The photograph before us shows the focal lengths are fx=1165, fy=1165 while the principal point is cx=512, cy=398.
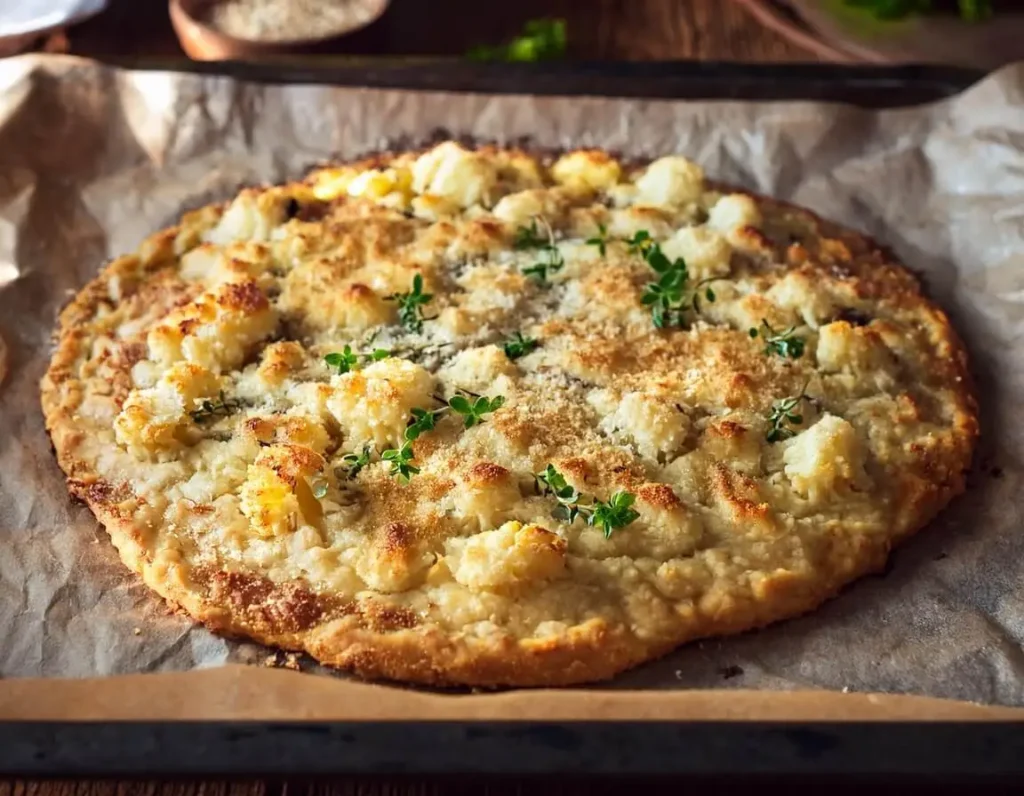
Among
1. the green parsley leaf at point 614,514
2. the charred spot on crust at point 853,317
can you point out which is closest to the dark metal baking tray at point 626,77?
the charred spot on crust at point 853,317

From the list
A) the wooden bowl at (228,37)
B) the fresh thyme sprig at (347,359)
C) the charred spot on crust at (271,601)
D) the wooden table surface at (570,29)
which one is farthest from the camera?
the wooden table surface at (570,29)

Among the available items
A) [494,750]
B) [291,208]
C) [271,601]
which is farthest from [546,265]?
[494,750]

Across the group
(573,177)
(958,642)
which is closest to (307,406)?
(573,177)

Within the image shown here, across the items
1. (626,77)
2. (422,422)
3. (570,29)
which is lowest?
(570,29)

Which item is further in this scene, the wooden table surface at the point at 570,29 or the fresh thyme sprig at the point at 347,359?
the wooden table surface at the point at 570,29

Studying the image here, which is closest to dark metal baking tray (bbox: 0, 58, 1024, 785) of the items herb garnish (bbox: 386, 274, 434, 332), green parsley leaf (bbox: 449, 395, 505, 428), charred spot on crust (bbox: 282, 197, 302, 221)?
green parsley leaf (bbox: 449, 395, 505, 428)

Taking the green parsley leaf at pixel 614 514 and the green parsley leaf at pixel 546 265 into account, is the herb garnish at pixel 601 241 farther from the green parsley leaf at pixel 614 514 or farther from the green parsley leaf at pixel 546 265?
the green parsley leaf at pixel 614 514

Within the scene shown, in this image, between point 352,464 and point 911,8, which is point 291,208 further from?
point 911,8
